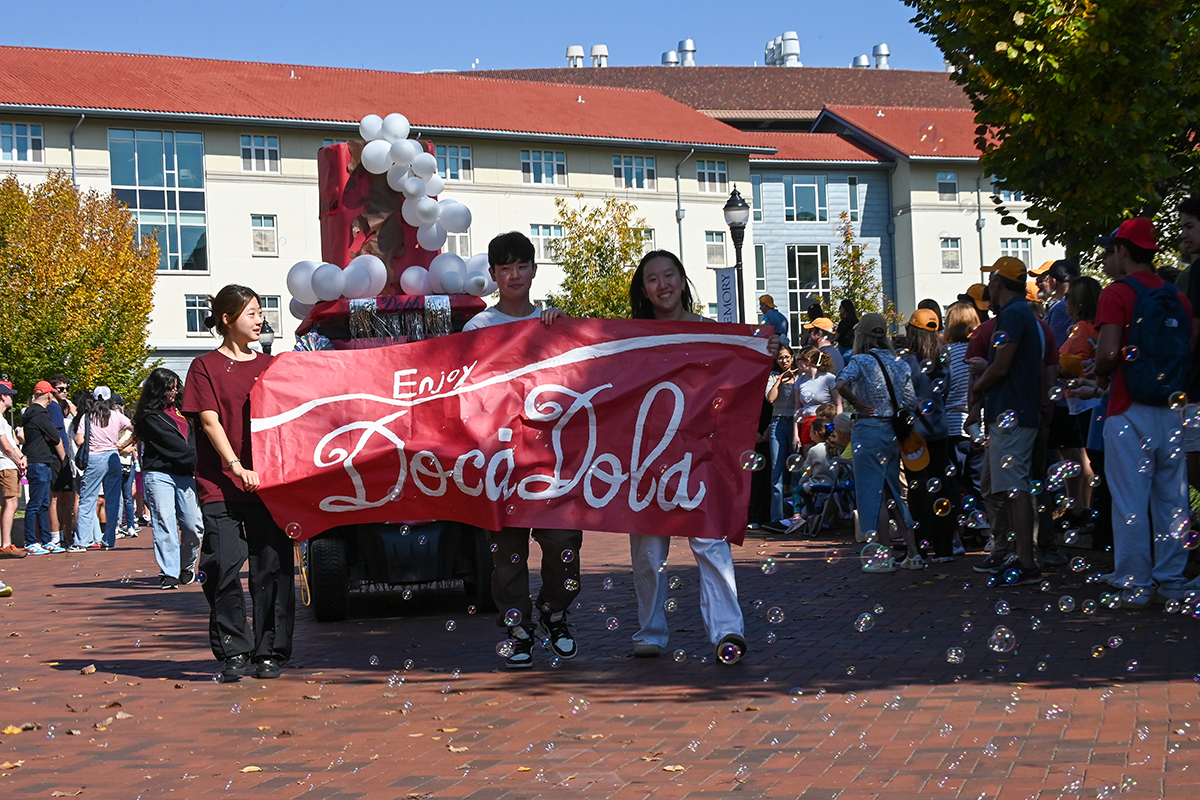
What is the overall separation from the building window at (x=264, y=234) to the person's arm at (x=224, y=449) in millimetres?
46391

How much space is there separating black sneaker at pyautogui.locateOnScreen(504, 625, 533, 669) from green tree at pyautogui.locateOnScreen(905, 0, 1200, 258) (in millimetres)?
8280

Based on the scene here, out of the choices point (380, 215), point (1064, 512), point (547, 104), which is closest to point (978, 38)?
point (1064, 512)

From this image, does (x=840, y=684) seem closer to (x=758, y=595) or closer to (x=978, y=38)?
(x=758, y=595)

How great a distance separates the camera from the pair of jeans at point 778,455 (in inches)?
578

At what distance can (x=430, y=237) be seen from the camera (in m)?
12.2

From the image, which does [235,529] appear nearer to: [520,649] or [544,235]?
[520,649]

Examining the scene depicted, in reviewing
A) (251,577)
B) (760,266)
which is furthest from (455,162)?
(251,577)

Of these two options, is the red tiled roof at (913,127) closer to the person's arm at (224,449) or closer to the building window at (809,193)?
the building window at (809,193)

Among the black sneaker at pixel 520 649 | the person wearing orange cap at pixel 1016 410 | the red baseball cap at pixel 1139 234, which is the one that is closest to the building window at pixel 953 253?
the person wearing orange cap at pixel 1016 410

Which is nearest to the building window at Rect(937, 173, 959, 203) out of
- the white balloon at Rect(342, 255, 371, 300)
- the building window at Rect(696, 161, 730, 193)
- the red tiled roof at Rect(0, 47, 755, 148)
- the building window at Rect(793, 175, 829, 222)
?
the building window at Rect(793, 175, 829, 222)

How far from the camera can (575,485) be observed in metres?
7.13

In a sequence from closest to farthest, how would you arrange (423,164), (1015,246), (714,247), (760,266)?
(423,164), (714,247), (1015,246), (760,266)

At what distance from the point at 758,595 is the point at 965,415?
9.12 ft

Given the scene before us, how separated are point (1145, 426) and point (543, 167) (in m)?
49.9
